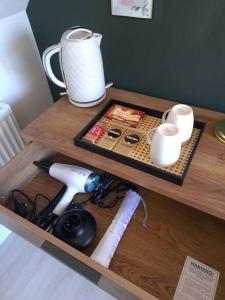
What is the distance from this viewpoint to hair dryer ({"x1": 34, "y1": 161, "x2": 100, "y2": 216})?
80cm

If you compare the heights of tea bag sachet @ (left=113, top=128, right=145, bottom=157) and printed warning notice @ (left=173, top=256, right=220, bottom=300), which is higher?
tea bag sachet @ (left=113, top=128, right=145, bottom=157)

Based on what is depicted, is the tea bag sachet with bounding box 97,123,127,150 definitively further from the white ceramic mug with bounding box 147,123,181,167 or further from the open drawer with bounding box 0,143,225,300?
the open drawer with bounding box 0,143,225,300

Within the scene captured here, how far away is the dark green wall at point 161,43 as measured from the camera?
0.67 meters

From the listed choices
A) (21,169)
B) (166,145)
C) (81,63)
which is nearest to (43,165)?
(21,169)

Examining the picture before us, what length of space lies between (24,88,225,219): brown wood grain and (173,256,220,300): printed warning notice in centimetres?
21

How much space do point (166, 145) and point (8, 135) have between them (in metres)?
0.75

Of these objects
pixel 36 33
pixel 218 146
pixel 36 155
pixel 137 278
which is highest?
pixel 36 33

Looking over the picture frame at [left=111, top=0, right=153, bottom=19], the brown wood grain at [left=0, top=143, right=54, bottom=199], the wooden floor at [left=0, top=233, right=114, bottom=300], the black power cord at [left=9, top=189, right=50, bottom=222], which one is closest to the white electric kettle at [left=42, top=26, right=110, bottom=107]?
the picture frame at [left=111, top=0, right=153, bottom=19]

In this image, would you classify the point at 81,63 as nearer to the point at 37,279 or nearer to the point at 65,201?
the point at 65,201

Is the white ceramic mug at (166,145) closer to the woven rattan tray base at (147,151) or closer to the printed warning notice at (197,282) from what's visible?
the woven rattan tray base at (147,151)

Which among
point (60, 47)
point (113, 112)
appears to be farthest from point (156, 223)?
point (60, 47)

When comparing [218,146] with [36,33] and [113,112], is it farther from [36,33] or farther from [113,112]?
[36,33]

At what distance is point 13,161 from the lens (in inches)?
30.6

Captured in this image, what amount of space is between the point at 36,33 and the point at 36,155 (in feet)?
1.77
